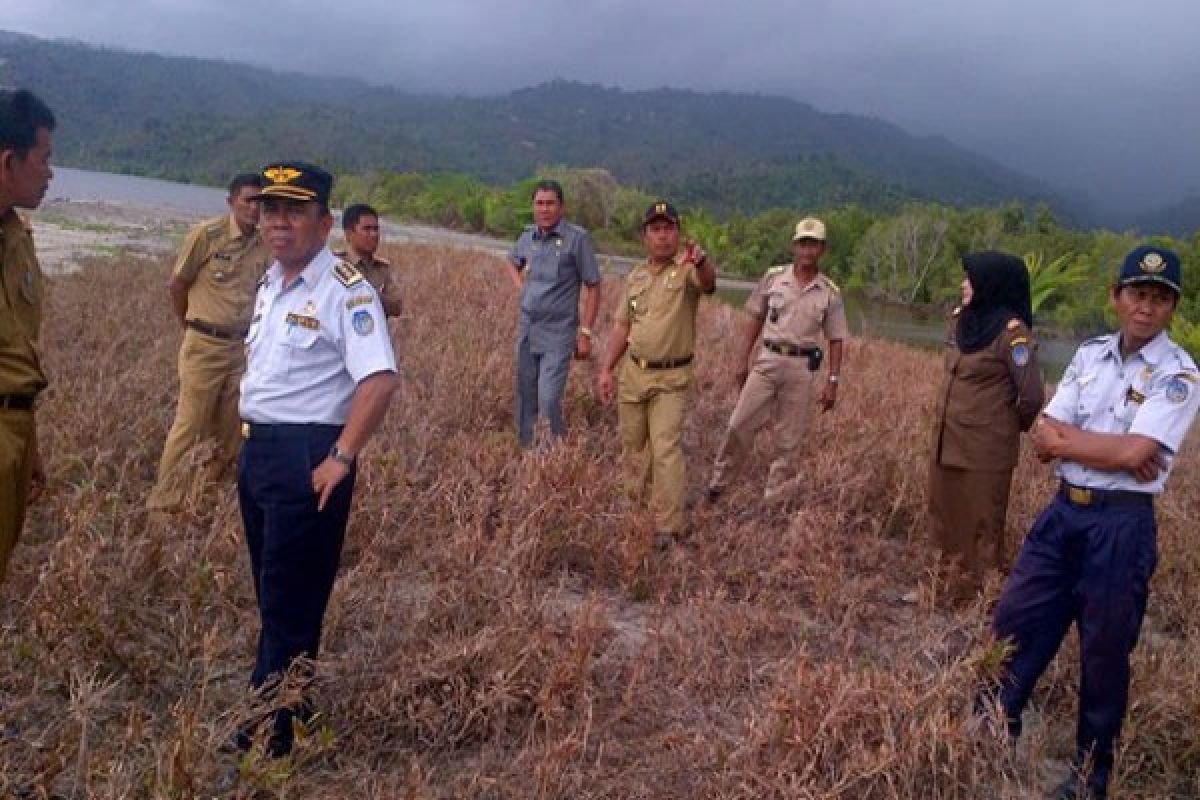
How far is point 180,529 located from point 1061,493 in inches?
127

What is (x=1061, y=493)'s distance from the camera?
301 centimetres

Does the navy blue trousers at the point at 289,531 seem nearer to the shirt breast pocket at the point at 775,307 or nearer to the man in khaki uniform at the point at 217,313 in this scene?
the man in khaki uniform at the point at 217,313

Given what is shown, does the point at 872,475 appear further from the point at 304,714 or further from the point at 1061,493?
the point at 304,714

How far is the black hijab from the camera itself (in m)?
3.96

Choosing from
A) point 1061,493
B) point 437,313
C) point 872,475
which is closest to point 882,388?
point 872,475

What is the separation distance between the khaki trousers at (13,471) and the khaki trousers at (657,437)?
2.80 meters

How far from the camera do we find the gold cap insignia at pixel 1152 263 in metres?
2.79

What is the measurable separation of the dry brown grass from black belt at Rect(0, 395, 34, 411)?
22.5 inches

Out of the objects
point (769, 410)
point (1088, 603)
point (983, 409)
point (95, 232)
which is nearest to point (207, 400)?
point (769, 410)

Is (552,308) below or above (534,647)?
above

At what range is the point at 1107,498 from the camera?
2830mm

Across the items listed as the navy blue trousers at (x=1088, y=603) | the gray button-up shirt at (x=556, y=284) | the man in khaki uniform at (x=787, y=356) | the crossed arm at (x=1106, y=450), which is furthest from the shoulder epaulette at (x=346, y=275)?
the man in khaki uniform at (x=787, y=356)

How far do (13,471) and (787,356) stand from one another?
13.3 ft

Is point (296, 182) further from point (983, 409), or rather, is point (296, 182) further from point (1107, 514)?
point (983, 409)
